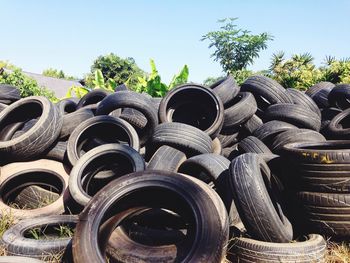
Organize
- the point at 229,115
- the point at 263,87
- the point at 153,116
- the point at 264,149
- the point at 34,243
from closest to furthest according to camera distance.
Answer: the point at 34,243 < the point at 264,149 < the point at 153,116 < the point at 229,115 < the point at 263,87

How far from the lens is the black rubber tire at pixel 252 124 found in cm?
673

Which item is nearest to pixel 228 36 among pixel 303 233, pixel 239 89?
pixel 239 89

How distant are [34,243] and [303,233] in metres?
3.05

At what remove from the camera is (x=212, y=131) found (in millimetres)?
5922

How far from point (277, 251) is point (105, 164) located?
302cm

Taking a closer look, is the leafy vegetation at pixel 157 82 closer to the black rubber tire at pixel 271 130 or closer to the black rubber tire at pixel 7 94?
the black rubber tire at pixel 7 94

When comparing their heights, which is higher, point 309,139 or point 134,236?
point 309,139

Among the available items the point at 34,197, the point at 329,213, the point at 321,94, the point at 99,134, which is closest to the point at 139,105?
the point at 99,134

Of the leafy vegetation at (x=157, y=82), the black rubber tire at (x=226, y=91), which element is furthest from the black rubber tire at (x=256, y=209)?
the leafy vegetation at (x=157, y=82)

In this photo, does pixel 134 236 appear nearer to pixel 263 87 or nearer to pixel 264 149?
pixel 264 149

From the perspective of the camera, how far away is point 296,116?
20.8ft

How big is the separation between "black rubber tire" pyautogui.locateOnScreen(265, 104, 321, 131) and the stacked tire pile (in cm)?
2

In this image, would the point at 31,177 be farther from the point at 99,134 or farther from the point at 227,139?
the point at 227,139

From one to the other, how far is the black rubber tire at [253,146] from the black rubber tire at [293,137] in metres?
0.20
